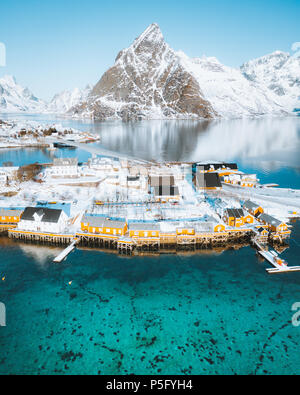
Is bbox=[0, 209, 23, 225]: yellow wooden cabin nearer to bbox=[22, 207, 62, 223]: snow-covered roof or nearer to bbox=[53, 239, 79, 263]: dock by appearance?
bbox=[22, 207, 62, 223]: snow-covered roof

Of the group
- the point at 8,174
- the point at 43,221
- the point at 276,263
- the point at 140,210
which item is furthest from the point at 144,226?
the point at 8,174

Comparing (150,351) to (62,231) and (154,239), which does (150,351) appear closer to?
(154,239)

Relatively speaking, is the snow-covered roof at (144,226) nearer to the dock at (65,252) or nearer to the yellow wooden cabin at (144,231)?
the yellow wooden cabin at (144,231)

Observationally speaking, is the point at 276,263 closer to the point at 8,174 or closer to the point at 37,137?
the point at 8,174

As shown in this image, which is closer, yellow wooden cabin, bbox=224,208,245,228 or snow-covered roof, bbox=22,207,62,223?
snow-covered roof, bbox=22,207,62,223

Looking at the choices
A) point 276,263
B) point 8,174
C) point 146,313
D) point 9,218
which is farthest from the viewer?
point 8,174

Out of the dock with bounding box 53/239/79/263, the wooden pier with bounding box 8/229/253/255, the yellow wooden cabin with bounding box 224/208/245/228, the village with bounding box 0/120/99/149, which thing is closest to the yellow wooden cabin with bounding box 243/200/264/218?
the yellow wooden cabin with bounding box 224/208/245/228

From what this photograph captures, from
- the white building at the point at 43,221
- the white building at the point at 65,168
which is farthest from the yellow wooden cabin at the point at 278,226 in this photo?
the white building at the point at 65,168
